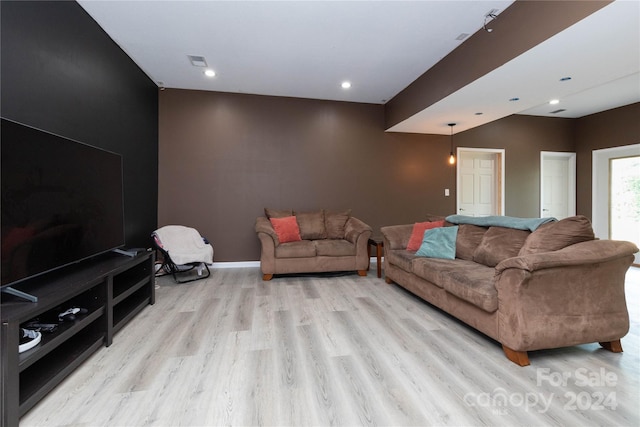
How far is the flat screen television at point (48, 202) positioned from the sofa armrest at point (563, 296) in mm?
2964

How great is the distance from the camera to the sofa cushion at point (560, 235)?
83.9 inches

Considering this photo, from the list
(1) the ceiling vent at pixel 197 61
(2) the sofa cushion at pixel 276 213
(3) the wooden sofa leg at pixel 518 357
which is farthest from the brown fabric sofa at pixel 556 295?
(1) the ceiling vent at pixel 197 61

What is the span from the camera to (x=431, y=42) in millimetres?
3111

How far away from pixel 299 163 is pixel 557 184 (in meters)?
5.34

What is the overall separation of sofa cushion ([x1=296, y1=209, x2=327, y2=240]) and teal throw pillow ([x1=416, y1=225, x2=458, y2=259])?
1.66 m

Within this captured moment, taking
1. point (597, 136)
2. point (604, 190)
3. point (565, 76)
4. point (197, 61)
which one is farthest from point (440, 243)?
point (597, 136)

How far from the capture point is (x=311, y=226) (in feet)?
14.7

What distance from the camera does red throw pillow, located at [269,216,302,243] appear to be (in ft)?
13.7

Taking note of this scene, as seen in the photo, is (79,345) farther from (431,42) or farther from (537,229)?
(431,42)

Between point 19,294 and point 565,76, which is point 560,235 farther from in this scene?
point 19,294

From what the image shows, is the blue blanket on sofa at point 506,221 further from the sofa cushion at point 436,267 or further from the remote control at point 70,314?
the remote control at point 70,314

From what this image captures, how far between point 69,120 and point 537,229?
163 inches

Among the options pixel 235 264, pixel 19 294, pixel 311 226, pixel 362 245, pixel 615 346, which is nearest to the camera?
pixel 19 294

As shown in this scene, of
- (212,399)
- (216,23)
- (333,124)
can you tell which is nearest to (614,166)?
(333,124)
